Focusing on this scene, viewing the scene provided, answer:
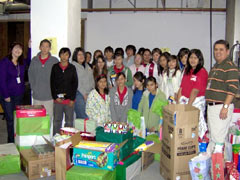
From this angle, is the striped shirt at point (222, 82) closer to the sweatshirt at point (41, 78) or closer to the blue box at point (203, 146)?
the blue box at point (203, 146)

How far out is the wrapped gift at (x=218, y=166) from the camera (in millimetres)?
2471

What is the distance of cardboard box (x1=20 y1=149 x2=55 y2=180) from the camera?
2.90m

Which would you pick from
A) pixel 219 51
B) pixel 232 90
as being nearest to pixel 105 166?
pixel 232 90

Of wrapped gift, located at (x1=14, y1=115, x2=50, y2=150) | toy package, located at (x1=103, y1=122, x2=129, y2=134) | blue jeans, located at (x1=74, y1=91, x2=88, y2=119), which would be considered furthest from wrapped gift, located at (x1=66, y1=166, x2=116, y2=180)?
blue jeans, located at (x1=74, y1=91, x2=88, y2=119)

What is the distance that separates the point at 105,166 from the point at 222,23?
5920 mm

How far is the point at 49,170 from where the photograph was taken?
2992mm

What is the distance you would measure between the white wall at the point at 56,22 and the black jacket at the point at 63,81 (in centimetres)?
46

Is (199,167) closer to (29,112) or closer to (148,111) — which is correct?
(148,111)

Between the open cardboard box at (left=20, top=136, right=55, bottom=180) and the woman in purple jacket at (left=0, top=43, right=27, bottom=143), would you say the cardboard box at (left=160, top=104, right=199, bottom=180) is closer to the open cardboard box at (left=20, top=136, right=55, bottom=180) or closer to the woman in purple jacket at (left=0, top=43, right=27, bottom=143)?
the open cardboard box at (left=20, top=136, right=55, bottom=180)

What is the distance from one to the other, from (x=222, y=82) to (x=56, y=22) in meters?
2.48

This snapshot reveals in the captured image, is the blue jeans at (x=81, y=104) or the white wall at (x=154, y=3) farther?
the white wall at (x=154, y=3)

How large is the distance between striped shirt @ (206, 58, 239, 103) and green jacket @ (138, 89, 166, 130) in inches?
35.1

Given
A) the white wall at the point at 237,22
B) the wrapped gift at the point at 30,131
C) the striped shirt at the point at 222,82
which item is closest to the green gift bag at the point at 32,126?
the wrapped gift at the point at 30,131

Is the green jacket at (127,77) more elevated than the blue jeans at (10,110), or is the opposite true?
the green jacket at (127,77)
